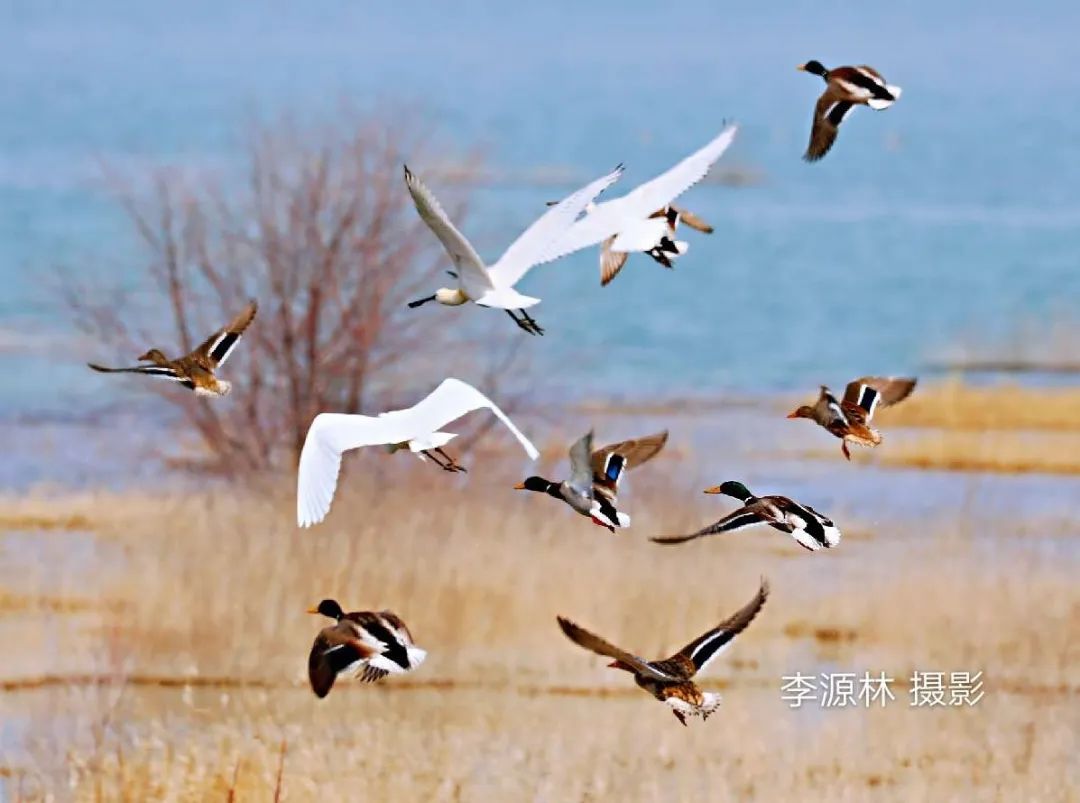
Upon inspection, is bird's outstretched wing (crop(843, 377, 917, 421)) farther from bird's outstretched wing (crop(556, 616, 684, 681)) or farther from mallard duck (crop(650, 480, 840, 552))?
bird's outstretched wing (crop(556, 616, 684, 681))

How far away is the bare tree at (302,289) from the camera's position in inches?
485

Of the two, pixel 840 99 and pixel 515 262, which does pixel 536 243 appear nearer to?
pixel 515 262

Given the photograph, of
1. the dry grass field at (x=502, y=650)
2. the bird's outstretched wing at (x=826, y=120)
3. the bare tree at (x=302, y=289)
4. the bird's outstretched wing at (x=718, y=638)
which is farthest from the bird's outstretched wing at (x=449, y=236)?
the bare tree at (x=302, y=289)

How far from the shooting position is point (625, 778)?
8.77 meters

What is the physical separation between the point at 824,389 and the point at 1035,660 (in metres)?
4.23

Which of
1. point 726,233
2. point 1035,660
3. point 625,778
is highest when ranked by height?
point 726,233

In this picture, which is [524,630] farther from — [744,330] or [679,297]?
[679,297]

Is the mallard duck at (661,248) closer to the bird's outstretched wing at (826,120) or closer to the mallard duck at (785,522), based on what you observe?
the bird's outstretched wing at (826,120)

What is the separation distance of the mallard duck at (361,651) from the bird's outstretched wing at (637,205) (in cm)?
107

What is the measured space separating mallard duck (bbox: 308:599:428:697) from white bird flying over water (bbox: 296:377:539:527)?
1.10ft

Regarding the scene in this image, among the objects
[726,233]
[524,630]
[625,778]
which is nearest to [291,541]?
[524,630]

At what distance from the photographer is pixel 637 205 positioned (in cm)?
657

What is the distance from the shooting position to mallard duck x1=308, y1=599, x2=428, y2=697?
5.73 meters

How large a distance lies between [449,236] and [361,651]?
0.98 meters
